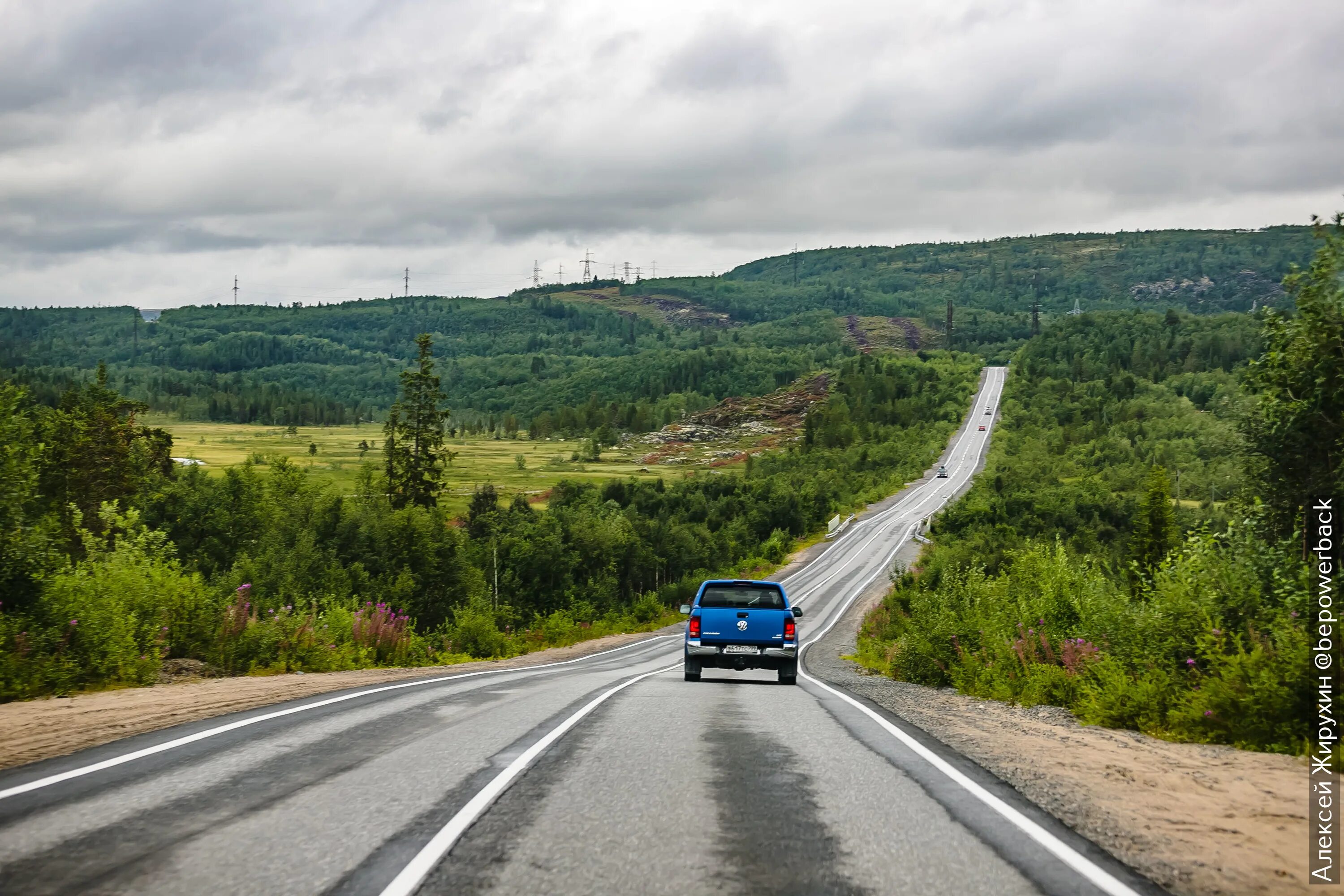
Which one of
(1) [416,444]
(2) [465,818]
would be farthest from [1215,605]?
(1) [416,444]

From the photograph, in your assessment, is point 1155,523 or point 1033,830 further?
point 1155,523

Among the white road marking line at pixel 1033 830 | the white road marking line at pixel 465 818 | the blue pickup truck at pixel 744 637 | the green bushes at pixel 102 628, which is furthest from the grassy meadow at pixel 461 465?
the white road marking line at pixel 1033 830

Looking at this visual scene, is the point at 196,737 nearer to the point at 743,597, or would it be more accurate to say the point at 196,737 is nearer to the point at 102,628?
the point at 102,628

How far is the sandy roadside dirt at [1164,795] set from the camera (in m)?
5.81

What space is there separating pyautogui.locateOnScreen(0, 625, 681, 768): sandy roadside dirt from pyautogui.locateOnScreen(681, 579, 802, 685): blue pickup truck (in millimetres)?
5155

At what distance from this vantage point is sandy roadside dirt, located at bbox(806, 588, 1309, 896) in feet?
19.1

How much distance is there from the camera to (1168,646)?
492 inches

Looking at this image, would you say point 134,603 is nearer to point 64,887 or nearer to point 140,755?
point 140,755

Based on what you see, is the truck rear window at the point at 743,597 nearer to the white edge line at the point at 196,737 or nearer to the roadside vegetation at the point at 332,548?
the white edge line at the point at 196,737

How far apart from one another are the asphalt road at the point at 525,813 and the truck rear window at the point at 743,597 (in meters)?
7.23

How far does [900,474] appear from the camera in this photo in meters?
131

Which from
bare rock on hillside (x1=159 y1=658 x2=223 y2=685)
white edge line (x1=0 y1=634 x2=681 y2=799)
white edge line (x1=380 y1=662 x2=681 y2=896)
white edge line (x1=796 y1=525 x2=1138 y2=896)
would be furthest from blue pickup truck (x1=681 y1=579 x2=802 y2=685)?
white edge line (x1=380 y1=662 x2=681 y2=896)

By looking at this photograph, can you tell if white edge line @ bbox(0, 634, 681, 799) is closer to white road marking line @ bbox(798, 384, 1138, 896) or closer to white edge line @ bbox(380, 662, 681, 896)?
white edge line @ bbox(380, 662, 681, 896)

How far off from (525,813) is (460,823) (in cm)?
51
